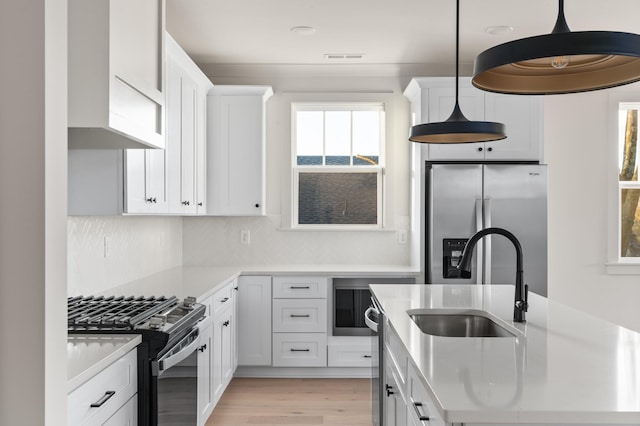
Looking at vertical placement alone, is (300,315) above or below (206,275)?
below

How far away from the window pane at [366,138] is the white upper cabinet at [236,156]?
903 mm

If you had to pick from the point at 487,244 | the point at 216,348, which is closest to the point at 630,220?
the point at 487,244

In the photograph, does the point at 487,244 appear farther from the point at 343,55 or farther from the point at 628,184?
the point at 343,55

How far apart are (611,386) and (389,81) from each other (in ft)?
12.5

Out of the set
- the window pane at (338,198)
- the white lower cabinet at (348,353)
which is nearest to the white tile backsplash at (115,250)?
the window pane at (338,198)

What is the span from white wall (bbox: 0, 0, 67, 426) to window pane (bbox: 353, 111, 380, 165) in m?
3.92

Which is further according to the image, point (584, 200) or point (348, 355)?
point (584, 200)

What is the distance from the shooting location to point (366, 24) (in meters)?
3.67

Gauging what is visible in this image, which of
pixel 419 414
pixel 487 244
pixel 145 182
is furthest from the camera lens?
pixel 487 244

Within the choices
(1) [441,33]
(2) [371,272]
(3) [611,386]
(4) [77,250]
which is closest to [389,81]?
(1) [441,33]

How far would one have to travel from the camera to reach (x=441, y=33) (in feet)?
12.7

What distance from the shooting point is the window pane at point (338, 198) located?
16.1ft

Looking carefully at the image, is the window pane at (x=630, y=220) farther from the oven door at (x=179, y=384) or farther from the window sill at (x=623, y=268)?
the oven door at (x=179, y=384)

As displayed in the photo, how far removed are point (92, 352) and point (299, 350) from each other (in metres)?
2.66
